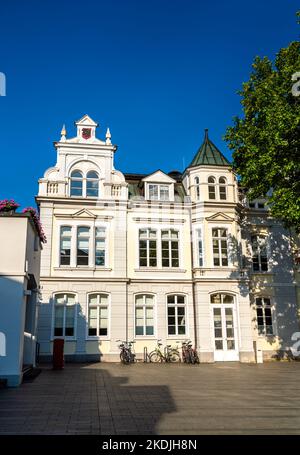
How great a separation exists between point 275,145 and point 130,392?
11.5 metres

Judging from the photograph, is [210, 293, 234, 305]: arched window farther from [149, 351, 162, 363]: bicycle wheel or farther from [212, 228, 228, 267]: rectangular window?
[149, 351, 162, 363]: bicycle wheel

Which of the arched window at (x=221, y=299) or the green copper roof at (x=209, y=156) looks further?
the green copper roof at (x=209, y=156)

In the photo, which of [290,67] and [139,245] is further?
[139,245]

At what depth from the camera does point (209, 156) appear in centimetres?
2456

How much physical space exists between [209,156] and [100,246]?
848cm

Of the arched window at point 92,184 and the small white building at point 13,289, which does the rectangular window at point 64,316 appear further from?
the small white building at point 13,289

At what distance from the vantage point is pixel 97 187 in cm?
2267

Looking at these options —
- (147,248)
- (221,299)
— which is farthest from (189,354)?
(147,248)

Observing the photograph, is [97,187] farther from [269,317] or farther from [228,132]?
[269,317]

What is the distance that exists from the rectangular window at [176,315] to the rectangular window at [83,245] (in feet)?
16.3

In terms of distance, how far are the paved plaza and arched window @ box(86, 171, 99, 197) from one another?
11434 mm

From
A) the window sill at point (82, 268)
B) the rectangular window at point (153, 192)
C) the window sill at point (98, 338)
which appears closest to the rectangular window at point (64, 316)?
the window sill at point (98, 338)

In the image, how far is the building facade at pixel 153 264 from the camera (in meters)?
21.0
